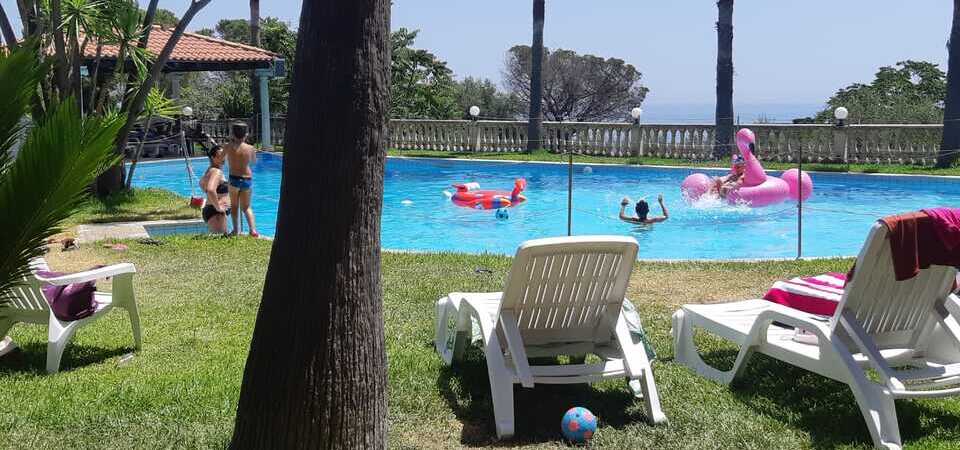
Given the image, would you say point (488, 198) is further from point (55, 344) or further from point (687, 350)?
point (55, 344)

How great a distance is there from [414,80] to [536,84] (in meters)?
9.91

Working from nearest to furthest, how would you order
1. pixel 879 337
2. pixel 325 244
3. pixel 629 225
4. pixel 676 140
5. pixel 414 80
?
pixel 325 244, pixel 879 337, pixel 629 225, pixel 676 140, pixel 414 80

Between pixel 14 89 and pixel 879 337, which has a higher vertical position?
pixel 14 89

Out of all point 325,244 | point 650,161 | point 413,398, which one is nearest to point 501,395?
point 413,398

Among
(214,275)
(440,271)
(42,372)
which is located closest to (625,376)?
(42,372)

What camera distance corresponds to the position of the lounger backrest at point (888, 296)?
15.7 feet

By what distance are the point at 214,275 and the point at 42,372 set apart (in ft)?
10.8

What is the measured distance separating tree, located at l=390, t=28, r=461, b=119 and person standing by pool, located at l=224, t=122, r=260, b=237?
23.6 m

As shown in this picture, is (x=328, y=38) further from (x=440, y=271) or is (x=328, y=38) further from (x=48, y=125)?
(x=440, y=271)

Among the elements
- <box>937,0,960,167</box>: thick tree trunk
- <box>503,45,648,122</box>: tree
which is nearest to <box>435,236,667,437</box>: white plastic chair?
<box>937,0,960,167</box>: thick tree trunk

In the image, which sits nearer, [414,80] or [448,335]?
[448,335]

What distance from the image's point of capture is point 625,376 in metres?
5.01

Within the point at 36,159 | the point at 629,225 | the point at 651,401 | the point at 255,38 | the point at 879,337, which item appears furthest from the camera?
the point at 255,38

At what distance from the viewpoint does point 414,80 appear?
3675 centimetres
